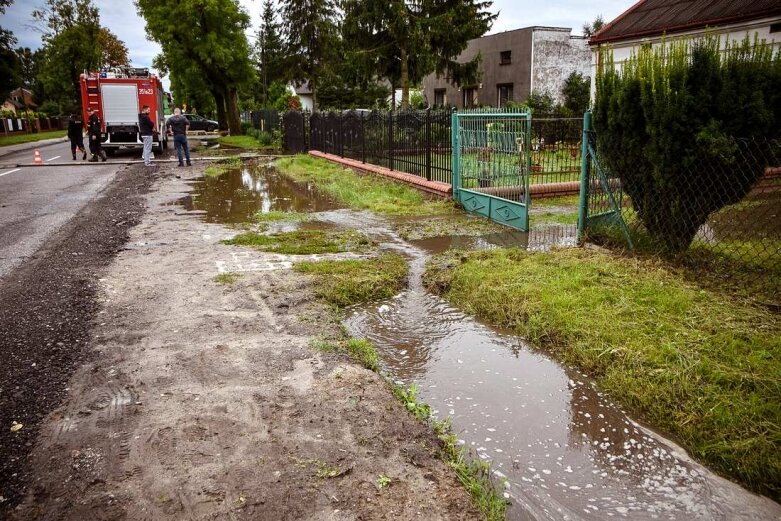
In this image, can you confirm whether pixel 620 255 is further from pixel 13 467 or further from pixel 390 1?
pixel 390 1

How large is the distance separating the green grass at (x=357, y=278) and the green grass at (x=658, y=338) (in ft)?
1.57

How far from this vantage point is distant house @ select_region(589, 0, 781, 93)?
14484mm

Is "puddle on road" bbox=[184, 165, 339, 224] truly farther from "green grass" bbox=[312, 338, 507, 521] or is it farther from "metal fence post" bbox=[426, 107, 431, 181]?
"green grass" bbox=[312, 338, 507, 521]

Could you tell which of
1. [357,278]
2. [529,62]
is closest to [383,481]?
[357,278]

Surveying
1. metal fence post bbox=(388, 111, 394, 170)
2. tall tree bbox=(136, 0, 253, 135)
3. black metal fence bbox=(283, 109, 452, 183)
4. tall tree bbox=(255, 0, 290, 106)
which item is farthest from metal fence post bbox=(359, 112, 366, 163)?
tall tree bbox=(255, 0, 290, 106)

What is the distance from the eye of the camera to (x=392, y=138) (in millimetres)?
14102

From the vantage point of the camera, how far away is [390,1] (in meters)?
26.0

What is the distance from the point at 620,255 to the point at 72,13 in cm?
6965

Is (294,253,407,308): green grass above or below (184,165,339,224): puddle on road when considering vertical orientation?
below

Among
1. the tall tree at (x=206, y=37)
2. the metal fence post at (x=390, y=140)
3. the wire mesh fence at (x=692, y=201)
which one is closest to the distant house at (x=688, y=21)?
the metal fence post at (x=390, y=140)

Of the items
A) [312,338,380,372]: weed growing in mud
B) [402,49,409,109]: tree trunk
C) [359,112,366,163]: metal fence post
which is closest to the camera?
[312,338,380,372]: weed growing in mud

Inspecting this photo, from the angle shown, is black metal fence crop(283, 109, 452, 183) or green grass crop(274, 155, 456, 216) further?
black metal fence crop(283, 109, 452, 183)

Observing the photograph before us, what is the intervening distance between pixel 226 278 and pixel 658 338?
4.42 meters

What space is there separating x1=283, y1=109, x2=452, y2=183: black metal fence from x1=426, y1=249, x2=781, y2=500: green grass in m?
5.35
